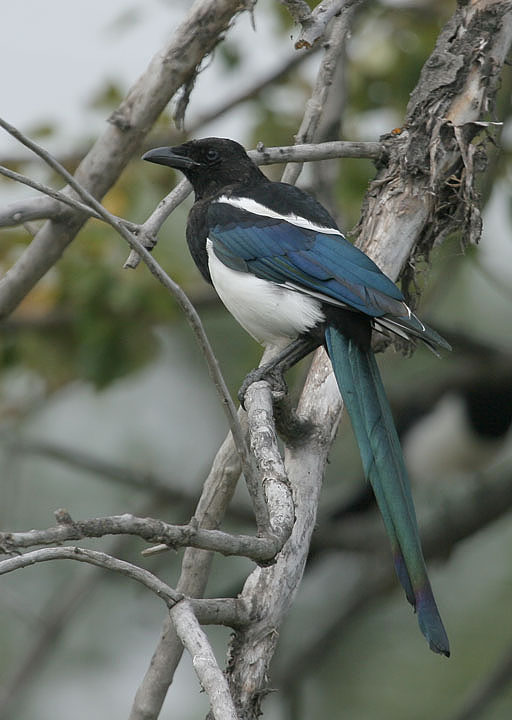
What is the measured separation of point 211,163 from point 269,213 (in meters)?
0.34

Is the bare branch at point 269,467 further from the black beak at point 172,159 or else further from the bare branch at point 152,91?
the black beak at point 172,159

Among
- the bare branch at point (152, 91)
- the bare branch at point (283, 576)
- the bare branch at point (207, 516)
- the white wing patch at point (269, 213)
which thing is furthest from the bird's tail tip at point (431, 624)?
the bare branch at point (152, 91)

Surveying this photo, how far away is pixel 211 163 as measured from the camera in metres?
3.19

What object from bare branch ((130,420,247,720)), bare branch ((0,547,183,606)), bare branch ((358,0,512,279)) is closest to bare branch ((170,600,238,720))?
bare branch ((0,547,183,606))

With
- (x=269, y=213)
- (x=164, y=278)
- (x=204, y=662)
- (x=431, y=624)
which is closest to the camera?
(x=204, y=662)

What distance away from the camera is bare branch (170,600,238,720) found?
1.48 metres

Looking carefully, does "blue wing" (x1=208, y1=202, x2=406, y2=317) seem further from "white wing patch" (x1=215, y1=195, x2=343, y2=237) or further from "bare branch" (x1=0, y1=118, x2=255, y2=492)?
"bare branch" (x1=0, y1=118, x2=255, y2=492)

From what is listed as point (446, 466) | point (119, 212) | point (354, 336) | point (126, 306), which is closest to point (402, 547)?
point (354, 336)

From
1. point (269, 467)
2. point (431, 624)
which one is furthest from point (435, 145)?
point (431, 624)

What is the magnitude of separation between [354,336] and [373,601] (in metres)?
2.25

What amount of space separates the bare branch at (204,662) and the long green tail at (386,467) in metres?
0.46

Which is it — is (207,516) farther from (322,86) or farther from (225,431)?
(225,431)

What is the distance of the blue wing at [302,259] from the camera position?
2.49m

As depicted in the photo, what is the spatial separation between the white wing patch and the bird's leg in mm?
298
